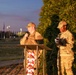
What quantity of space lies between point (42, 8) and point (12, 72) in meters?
2.85

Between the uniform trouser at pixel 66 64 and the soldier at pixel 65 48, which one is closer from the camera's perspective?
the soldier at pixel 65 48

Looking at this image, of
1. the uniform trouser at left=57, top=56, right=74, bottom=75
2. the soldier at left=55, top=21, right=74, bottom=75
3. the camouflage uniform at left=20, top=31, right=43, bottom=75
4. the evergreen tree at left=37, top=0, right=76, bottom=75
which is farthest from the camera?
the evergreen tree at left=37, top=0, right=76, bottom=75

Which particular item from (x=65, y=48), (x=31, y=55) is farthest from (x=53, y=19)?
(x=31, y=55)

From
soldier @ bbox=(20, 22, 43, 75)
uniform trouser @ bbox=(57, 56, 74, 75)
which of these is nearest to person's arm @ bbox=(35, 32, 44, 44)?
soldier @ bbox=(20, 22, 43, 75)

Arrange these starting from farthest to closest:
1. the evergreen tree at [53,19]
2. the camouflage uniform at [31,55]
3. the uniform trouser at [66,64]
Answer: the evergreen tree at [53,19] < the uniform trouser at [66,64] < the camouflage uniform at [31,55]

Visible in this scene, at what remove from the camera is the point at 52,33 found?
1106 cm

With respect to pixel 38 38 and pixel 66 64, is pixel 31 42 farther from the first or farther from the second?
pixel 66 64

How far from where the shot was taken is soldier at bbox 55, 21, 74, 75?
878 cm

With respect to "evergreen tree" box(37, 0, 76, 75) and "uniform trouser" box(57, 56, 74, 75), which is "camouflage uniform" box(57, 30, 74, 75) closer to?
"uniform trouser" box(57, 56, 74, 75)

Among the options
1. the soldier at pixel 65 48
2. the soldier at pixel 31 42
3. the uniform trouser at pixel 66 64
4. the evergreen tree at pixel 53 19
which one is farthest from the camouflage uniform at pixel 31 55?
the evergreen tree at pixel 53 19

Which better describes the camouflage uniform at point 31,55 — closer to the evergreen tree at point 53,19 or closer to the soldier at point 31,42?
the soldier at point 31,42

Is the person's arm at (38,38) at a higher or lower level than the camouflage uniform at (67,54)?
higher

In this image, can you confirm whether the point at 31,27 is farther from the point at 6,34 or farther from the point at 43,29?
the point at 6,34

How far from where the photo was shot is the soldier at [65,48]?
8781 mm
